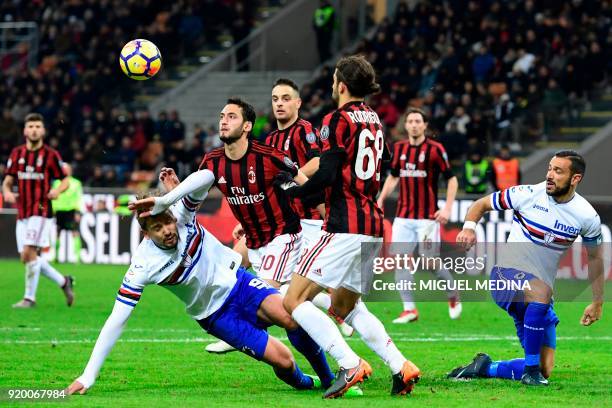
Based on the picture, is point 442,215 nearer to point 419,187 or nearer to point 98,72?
point 419,187

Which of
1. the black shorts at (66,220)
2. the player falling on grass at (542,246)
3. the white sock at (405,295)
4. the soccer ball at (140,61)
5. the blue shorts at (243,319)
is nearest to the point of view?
the blue shorts at (243,319)

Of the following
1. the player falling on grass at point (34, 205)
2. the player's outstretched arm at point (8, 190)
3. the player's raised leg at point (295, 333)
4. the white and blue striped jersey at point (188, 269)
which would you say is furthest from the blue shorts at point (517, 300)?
the player falling on grass at point (34, 205)

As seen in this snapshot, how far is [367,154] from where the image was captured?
26.4 feet

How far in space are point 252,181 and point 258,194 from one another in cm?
15

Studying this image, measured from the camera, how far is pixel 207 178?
26.9 ft

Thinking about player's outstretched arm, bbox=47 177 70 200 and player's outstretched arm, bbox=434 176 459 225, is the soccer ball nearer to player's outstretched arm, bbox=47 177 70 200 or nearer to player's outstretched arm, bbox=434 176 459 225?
player's outstretched arm, bbox=47 177 70 200

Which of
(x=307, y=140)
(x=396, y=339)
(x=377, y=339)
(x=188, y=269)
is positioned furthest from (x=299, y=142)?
(x=377, y=339)

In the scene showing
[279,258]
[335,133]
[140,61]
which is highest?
[140,61]

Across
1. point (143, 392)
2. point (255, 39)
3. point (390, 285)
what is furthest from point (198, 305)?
point (255, 39)

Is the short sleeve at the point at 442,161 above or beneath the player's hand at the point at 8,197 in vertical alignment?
above

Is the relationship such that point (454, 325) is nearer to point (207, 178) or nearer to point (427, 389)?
point (427, 389)

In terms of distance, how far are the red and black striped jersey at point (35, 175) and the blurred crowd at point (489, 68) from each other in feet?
29.2

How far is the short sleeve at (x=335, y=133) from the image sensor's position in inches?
312

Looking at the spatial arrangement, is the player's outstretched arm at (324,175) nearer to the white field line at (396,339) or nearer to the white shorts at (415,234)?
the white field line at (396,339)
